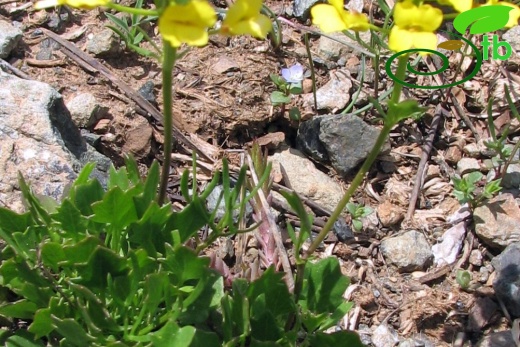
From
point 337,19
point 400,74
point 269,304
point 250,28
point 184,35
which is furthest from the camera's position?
point 269,304

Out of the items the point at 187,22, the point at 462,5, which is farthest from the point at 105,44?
the point at 462,5

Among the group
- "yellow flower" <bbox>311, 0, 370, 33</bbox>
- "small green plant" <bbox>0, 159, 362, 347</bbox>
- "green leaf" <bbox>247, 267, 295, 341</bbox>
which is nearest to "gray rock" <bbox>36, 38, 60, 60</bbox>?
"small green plant" <bbox>0, 159, 362, 347</bbox>

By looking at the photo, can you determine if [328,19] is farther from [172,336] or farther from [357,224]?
[357,224]

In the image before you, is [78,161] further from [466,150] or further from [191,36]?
[466,150]

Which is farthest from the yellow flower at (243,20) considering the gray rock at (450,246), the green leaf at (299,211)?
the gray rock at (450,246)

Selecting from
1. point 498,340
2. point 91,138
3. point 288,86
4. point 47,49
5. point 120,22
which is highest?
point 120,22

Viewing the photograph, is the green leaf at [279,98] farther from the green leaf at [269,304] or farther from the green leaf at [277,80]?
the green leaf at [269,304]

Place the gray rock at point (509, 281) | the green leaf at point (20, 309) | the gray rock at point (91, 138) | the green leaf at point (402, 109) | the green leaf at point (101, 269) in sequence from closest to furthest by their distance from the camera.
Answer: the green leaf at point (402, 109) → the green leaf at point (101, 269) → the green leaf at point (20, 309) → the gray rock at point (509, 281) → the gray rock at point (91, 138)
